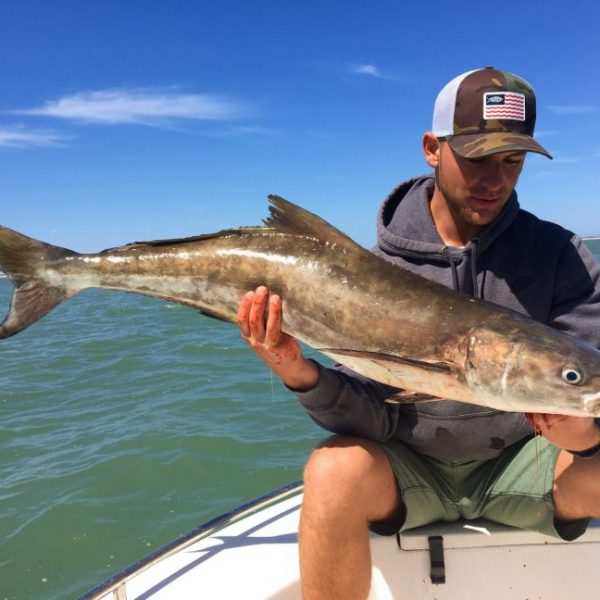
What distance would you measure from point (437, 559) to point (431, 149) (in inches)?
86.0

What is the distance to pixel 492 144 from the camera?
266 centimetres

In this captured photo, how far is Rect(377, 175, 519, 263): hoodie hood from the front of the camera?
116 inches

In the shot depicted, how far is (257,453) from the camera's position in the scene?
7.09 meters

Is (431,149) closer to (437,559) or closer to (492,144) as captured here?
(492,144)

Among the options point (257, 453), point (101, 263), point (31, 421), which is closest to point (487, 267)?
point (101, 263)

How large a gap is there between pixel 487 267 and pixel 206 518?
3.94m

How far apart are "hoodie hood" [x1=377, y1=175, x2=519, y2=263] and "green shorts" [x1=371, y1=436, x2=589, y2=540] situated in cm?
105

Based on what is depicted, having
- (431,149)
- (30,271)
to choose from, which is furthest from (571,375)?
(30,271)

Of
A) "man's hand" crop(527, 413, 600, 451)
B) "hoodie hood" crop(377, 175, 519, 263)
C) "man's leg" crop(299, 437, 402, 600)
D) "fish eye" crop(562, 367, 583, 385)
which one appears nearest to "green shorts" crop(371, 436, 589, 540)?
"man's leg" crop(299, 437, 402, 600)

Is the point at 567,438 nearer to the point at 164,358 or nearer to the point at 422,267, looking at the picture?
the point at 422,267

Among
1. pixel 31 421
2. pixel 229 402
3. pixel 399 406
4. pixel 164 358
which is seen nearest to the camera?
pixel 399 406

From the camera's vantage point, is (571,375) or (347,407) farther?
(347,407)

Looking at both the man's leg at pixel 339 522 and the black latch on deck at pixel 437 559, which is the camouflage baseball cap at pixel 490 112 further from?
the black latch on deck at pixel 437 559

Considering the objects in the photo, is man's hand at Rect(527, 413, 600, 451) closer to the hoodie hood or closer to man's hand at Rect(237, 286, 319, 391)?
the hoodie hood
